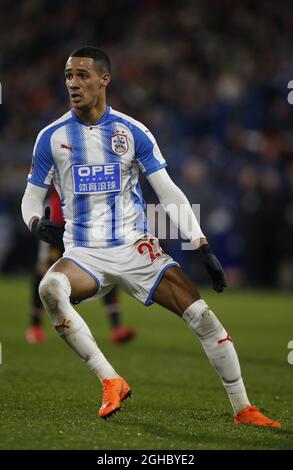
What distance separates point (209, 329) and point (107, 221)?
87 centimetres

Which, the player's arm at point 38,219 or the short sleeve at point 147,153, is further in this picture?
the short sleeve at point 147,153

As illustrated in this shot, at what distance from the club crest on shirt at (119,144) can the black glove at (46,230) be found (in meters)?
0.56

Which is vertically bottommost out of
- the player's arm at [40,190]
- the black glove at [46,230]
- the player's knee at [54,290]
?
the player's knee at [54,290]

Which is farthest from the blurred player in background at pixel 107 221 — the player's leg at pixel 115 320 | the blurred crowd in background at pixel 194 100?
the blurred crowd in background at pixel 194 100

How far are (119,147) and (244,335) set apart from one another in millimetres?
5465

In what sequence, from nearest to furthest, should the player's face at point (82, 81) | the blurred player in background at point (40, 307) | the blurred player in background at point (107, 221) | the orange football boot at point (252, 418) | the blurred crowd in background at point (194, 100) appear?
the orange football boot at point (252, 418), the blurred player in background at point (107, 221), the player's face at point (82, 81), the blurred player in background at point (40, 307), the blurred crowd in background at point (194, 100)

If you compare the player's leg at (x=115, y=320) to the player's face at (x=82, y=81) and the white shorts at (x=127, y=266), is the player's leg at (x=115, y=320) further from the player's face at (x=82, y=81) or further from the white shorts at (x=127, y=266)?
the player's face at (x=82, y=81)

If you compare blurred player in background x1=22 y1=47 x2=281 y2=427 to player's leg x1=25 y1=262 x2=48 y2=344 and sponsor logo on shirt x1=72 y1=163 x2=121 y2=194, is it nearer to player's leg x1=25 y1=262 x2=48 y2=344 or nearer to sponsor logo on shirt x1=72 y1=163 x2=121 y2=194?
sponsor logo on shirt x1=72 y1=163 x2=121 y2=194

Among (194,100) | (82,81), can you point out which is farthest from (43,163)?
(194,100)

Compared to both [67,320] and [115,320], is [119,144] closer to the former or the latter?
[67,320]

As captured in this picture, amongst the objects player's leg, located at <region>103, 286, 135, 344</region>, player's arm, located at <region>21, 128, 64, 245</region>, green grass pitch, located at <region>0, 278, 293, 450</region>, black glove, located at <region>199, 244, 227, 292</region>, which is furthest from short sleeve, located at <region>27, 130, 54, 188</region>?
player's leg, located at <region>103, 286, 135, 344</region>

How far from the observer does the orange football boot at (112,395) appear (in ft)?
16.1

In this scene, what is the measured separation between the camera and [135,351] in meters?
8.96
